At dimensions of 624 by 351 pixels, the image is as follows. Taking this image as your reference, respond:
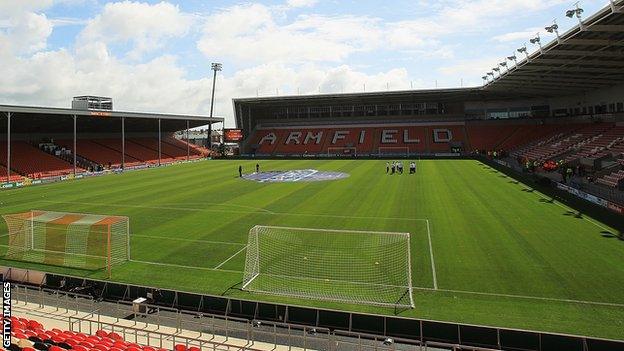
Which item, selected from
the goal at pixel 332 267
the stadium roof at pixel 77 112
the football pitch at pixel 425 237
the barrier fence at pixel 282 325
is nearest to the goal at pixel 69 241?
the football pitch at pixel 425 237

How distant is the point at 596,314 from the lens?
12539mm

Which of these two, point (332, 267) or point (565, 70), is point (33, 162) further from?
point (565, 70)

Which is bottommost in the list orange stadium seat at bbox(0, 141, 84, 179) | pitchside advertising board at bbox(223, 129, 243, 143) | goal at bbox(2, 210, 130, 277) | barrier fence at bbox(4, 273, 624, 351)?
barrier fence at bbox(4, 273, 624, 351)

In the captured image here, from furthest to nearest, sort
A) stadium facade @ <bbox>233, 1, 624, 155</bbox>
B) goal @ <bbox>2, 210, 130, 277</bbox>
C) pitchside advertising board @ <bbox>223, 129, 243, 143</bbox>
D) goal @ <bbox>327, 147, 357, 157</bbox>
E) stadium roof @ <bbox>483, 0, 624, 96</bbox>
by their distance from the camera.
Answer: pitchside advertising board @ <bbox>223, 129, 243, 143</bbox>
goal @ <bbox>327, 147, 357, 157</bbox>
stadium facade @ <bbox>233, 1, 624, 155</bbox>
stadium roof @ <bbox>483, 0, 624, 96</bbox>
goal @ <bbox>2, 210, 130, 277</bbox>

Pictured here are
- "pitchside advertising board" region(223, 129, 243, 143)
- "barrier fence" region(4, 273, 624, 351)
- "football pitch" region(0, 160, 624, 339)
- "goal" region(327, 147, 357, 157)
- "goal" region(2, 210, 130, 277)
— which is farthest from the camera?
"pitchside advertising board" region(223, 129, 243, 143)

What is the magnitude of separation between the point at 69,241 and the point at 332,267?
12.6 metres

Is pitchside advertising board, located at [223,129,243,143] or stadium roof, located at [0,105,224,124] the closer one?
stadium roof, located at [0,105,224,124]

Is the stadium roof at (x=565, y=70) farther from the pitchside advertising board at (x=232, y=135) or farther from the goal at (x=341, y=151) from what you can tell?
the pitchside advertising board at (x=232, y=135)

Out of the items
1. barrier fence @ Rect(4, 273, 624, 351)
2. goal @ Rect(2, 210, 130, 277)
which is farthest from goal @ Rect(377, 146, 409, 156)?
barrier fence @ Rect(4, 273, 624, 351)

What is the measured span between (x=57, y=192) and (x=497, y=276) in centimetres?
3441

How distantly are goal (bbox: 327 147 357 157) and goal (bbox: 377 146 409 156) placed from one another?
169 inches

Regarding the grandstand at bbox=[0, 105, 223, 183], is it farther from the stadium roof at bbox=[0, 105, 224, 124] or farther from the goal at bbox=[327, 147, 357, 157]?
the goal at bbox=[327, 147, 357, 157]

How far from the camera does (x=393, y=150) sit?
2857 inches

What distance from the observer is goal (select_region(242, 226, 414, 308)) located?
14.6 meters
